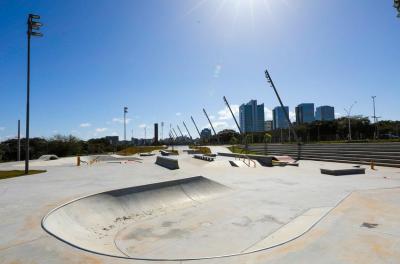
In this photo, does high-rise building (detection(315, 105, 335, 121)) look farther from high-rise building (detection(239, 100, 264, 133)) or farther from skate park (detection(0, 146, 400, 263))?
skate park (detection(0, 146, 400, 263))

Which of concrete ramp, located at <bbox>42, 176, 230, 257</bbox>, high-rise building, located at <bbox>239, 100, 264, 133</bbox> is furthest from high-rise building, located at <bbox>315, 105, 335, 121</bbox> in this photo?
concrete ramp, located at <bbox>42, 176, 230, 257</bbox>

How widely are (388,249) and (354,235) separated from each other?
85 centimetres

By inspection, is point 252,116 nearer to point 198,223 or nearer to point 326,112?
point 326,112

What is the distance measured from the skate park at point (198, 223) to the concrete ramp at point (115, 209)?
4 centimetres

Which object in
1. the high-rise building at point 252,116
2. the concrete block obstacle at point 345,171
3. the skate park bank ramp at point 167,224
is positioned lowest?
the skate park bank ramp at point 167,224

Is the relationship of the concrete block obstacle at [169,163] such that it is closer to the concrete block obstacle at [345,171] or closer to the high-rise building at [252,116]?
the concrete block obstacle at [345,171]

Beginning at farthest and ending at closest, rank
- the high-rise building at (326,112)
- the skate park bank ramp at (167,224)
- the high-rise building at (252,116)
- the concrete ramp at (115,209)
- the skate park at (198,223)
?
the high-rise building at (326,112) < the high-rise building at (252,116) < the concrete ramp at (115,209) < the skate park bank ramp at (167,224) < the skate park at (198,223)

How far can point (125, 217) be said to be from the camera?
965 centimetres

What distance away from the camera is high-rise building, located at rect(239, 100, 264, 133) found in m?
172

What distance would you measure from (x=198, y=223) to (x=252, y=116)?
568 ft

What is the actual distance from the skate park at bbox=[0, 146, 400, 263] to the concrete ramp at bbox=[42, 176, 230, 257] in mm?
37

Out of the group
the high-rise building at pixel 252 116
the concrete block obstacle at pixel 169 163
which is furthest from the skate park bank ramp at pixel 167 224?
the high-rise building at pixel 252 116

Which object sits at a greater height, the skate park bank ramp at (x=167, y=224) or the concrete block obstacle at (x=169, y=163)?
the concrete block obstacle at (x=169, y=163)

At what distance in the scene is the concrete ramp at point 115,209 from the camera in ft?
23.1
